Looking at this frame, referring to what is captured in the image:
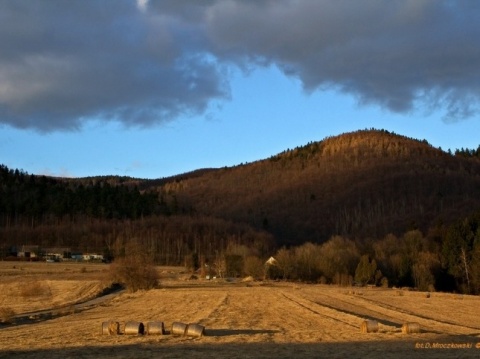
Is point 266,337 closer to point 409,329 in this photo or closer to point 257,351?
point 257,351

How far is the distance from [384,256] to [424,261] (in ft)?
47.3

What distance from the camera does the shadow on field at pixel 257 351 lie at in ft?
74.4

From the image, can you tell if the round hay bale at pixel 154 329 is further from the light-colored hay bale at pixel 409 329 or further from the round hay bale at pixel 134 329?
the light-colored hay bale at pixel 409 329

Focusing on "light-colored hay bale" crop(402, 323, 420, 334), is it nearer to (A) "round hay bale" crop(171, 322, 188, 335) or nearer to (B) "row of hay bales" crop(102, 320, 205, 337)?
(B) "row of hay bales" crop(102, 320, 205, 337)

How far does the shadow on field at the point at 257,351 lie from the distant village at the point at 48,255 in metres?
136

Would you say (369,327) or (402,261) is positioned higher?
(402,261)

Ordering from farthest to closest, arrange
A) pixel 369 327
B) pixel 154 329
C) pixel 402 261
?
pixel 402 261, pixel 369 327, pixel 154 329

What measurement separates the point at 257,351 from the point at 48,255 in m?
148

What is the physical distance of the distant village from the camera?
513ft

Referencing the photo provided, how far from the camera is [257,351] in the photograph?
24000mm

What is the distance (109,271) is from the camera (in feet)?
282

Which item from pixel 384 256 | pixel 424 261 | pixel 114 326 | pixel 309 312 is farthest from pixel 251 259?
pixel 114 326

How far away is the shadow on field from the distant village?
13568 cm

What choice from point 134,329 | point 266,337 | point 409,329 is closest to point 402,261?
point 409,329
